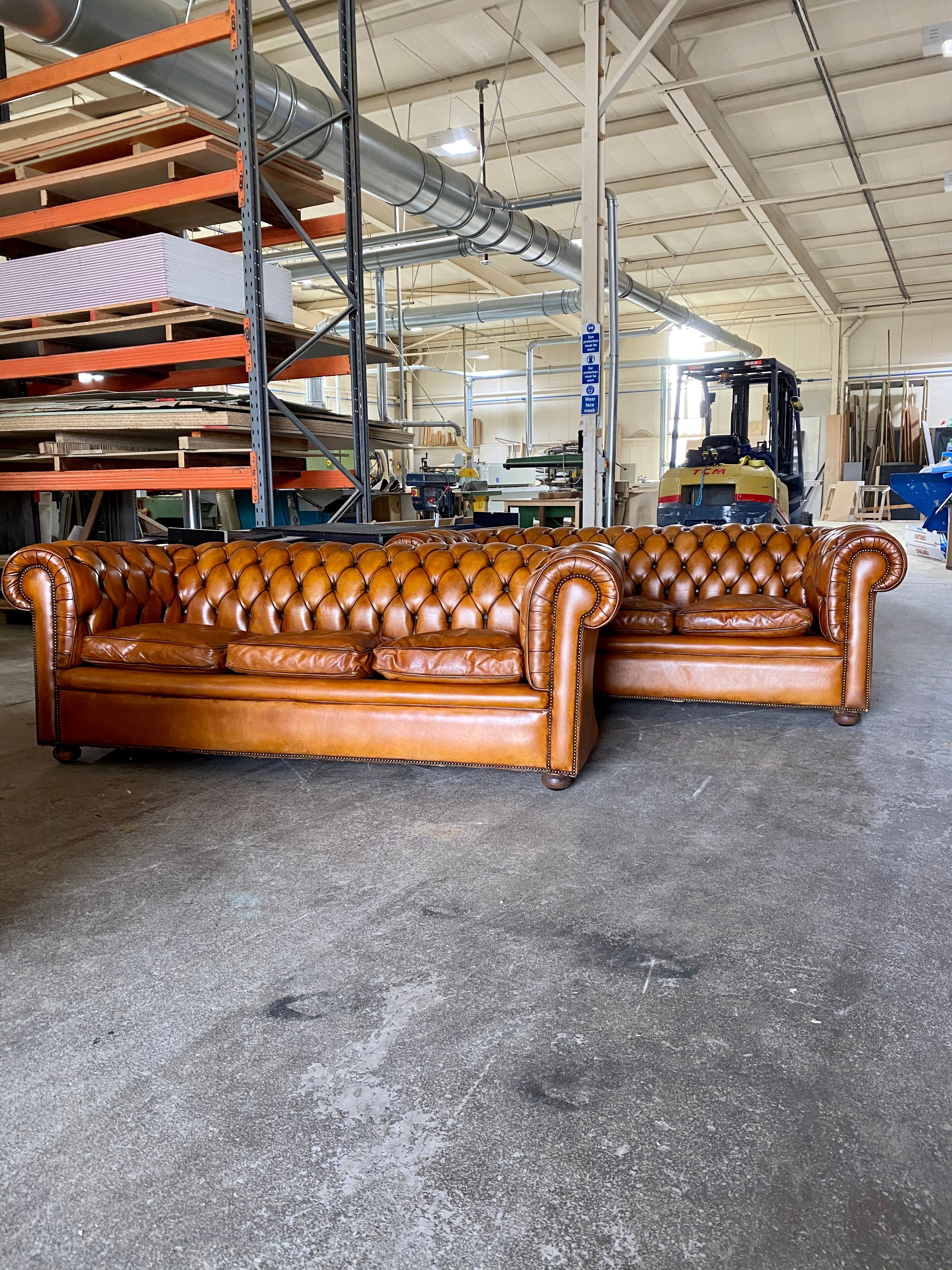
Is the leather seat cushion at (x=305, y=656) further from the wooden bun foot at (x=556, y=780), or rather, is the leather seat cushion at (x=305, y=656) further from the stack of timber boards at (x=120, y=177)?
the stack of timber boards at (x=120, y=177)

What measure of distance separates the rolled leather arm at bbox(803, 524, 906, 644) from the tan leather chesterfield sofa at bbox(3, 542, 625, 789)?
1.23 meters

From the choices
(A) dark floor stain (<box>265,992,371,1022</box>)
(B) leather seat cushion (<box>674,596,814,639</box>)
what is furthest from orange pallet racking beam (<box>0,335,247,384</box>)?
(A) dark floor stain (<box>265,992,371,1022</box>)

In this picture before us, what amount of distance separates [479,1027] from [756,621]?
2690 mm

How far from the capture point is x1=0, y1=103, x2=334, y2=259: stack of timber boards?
4.73 m

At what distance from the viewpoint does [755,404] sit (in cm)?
1833

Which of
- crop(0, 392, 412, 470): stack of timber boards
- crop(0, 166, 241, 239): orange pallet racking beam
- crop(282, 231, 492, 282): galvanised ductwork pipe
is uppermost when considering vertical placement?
crop(282, 231, 492, 282): galvanised ductwork pipe

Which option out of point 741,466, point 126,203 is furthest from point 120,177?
point 741,466

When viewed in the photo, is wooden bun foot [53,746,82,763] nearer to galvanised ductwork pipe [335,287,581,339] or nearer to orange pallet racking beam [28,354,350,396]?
orange pallet racking beam [28,354,350,396]

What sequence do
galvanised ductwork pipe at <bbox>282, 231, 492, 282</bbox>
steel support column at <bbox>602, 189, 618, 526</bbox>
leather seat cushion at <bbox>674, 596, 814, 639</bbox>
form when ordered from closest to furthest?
leather seat cushion at <bbox>674, 596, 814, 639</bbox> < steel support column at <bbox>602, 189, 618, 526</bbox> < galvanised ductwork pipe at <bbox>282, 231, 492, 282</bbox>

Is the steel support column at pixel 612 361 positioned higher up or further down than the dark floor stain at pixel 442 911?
higher up

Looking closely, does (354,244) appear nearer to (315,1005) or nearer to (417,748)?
(417,748)

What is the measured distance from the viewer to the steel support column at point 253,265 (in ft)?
14.7

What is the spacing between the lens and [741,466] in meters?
8.70

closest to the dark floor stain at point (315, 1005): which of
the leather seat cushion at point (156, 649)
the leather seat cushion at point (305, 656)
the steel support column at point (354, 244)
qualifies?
the leather seat cushion at point (305, 656)
